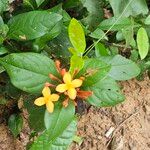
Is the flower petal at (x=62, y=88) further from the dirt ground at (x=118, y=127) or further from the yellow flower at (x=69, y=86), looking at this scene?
the dirt ground at (x=118, y=127)

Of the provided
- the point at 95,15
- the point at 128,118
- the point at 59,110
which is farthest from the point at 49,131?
the point at 128,118

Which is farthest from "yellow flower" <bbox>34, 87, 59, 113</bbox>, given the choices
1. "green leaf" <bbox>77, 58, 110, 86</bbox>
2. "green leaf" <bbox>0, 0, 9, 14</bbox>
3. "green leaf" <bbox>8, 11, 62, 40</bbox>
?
"green leaf" <bbox>0, 0, 9, 14</bbox>

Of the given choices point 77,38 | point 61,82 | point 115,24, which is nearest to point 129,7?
point 115,24

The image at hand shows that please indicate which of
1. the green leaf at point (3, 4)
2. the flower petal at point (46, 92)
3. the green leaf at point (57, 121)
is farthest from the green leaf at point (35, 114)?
the green leaf at point (3, 4)

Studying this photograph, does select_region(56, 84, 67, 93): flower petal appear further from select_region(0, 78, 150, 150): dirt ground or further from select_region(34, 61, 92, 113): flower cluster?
select_region(0, 78, 150, 150): dirt ground

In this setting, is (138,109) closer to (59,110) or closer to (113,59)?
(113,59)

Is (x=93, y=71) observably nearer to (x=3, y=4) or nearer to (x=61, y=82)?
(x=61, y=82)
